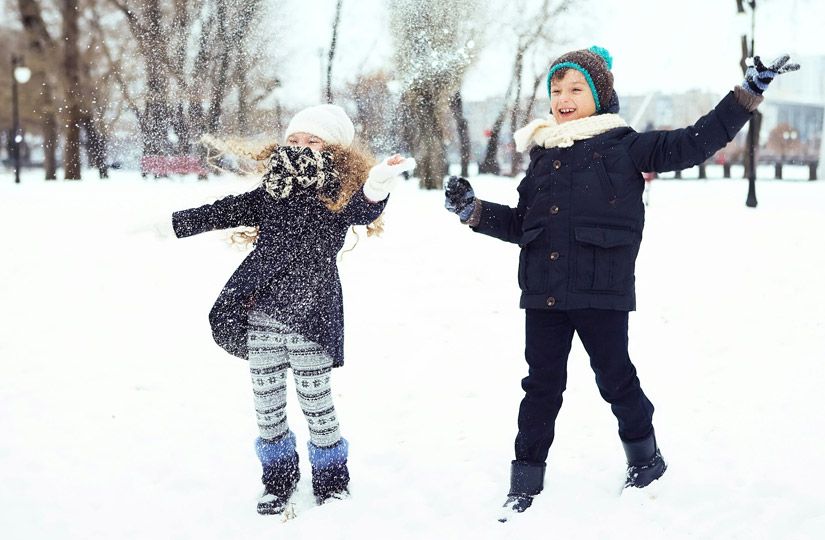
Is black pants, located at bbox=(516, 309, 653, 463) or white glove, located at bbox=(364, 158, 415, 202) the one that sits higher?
white glove, located at bbox=(364, 158, 415, 202)

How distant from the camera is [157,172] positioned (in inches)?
466

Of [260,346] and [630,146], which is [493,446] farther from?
[630,146]

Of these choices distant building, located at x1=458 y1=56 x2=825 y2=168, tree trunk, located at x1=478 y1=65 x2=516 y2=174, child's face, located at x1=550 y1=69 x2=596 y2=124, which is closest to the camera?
child's face, located at x1=550 y1=69 x2=596 y2=124

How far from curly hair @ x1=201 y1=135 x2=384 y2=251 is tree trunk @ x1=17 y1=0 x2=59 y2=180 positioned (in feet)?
50.7

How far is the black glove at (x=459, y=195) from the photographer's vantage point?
2.73 meters

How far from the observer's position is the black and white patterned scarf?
2680mm

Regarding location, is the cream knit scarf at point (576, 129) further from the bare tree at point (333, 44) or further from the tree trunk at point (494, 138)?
the tree trunk at point (494, 138)

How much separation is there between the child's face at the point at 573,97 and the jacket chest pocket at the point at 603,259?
45 centimetres

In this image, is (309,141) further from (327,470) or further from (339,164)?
(327,470)

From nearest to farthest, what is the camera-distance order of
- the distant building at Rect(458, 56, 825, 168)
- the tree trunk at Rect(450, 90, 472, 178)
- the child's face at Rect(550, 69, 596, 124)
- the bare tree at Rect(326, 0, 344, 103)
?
the child's face at Rect(550, 69, 596, 124) → the bare tree at Rect(326, 0, 344, 103) → the tree trunk at Rect(450, 90, 472, 178) → the distant building at Rect(458, 56, 825, 168)

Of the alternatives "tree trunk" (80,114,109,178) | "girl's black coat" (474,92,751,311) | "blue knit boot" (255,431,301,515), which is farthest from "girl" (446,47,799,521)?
"tree trunk" (80,114,109,178)

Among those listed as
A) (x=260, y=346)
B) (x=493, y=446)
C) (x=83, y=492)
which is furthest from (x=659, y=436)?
(x=83, y=492)

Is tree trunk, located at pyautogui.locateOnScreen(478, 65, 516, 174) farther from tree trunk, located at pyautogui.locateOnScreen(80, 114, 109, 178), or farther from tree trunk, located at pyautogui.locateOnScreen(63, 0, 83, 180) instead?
tree trunk, located at pyautogui.locateOnScreen(80, 114, 109, 178)

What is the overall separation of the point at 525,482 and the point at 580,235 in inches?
38.3
